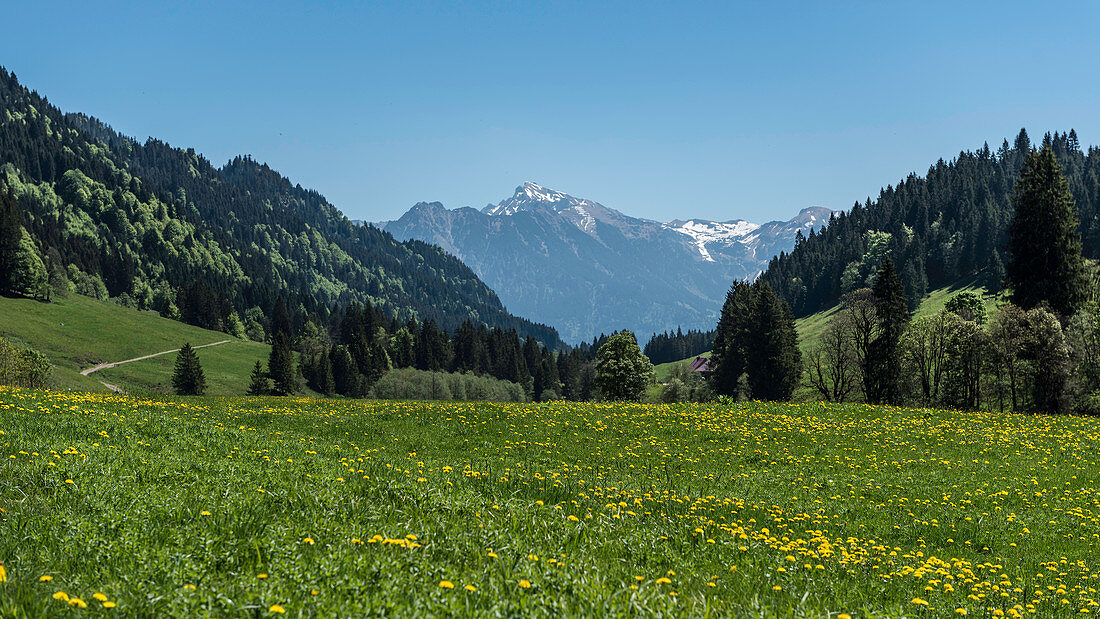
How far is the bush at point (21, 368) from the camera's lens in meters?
65.5

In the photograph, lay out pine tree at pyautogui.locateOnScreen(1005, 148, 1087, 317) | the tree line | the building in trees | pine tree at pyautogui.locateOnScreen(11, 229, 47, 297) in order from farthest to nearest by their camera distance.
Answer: pine tree at pyautogui.locateOnScreen(11, 229, 47, 297) → the building in trees → pine tree at pyautogui.locateOnScreen(1005, 148, 1087, 317) → the tree line

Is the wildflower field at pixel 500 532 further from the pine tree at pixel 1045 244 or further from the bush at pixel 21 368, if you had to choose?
the bush at pixel 21 368

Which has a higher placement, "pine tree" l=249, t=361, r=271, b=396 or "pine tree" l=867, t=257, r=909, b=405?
"pine tree" l=867, t=257, r=909, b=405

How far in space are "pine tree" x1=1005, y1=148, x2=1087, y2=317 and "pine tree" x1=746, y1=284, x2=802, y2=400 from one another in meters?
37.3

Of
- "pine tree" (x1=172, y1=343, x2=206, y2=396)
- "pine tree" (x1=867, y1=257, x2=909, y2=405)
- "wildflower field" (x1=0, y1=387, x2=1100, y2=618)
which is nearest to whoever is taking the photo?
"wildflower field" (x1=0, y1=387, x2=1100, y2=618)

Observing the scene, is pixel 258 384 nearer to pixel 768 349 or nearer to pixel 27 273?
pixel 27 273

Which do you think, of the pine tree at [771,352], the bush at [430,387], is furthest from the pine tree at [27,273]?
the pine tree at [771,352]

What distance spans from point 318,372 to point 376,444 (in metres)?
137

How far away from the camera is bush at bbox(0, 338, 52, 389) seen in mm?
65500

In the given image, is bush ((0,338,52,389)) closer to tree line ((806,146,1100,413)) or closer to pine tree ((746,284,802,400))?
tree line ((806,146,1100,413))

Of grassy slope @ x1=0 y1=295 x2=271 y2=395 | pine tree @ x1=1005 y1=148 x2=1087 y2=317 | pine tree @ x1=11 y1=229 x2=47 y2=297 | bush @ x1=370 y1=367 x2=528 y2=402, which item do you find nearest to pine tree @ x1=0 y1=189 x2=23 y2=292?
pine tree @ x1=11 y1=229 x2=47 y2=297

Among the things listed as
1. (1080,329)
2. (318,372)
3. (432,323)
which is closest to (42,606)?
(1080,329)

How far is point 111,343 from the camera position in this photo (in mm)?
126000

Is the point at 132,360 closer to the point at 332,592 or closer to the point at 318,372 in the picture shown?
the point at 318,372
